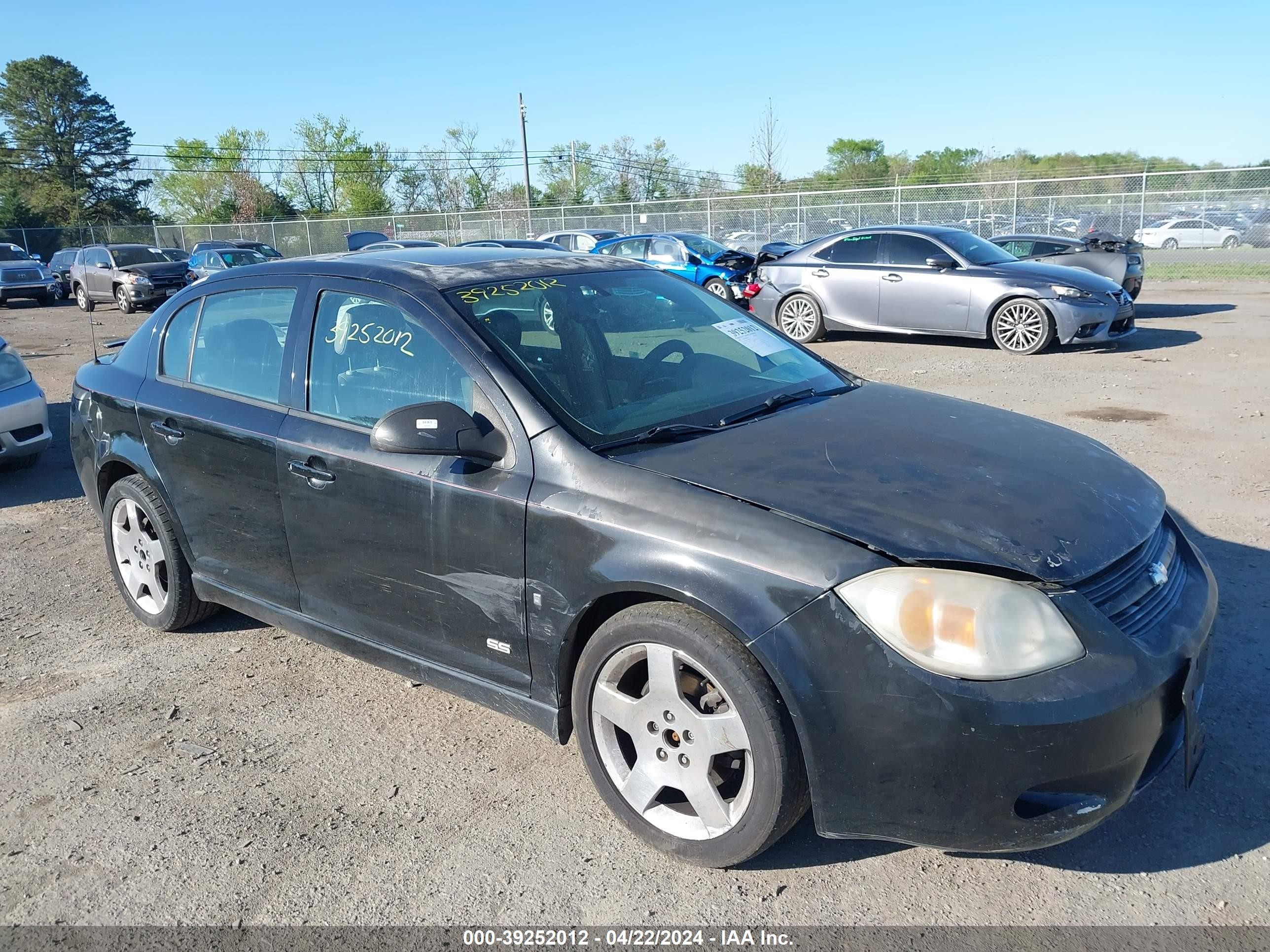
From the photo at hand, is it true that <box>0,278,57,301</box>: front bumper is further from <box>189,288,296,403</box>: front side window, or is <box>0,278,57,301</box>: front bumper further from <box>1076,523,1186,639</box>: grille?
<box>1076,523,1186,639</box>: grille

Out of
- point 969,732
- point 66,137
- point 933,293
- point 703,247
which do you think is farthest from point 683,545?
point 66,137

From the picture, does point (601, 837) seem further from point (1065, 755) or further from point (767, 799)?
point (1065, 755)

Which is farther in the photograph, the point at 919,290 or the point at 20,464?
the point at 919,290

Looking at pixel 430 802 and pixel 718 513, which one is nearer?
pixel 718 513

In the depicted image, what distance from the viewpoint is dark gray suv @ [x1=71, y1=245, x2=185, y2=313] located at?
23703mm

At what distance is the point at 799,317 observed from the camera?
14008mm

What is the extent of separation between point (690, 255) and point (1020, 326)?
960 centimetres

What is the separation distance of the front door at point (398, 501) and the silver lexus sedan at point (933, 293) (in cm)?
912

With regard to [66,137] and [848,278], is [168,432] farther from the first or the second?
[66,137]

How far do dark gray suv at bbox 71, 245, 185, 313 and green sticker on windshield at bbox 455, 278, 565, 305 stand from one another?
2308cm

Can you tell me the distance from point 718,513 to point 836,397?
131 cm

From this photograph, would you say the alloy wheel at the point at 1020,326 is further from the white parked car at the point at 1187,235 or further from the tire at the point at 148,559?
the white parked car at the point at 1187,235

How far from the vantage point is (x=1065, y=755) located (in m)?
2.37

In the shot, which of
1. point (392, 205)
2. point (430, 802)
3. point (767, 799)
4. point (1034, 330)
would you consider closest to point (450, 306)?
point (430, 802)
